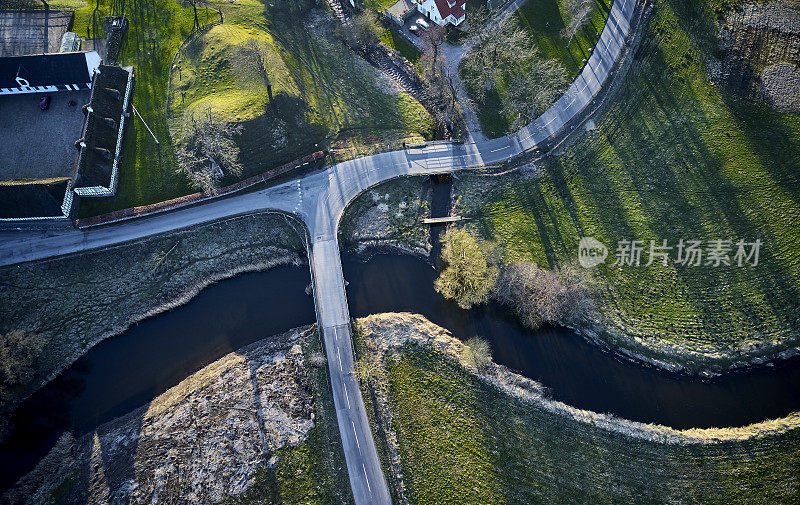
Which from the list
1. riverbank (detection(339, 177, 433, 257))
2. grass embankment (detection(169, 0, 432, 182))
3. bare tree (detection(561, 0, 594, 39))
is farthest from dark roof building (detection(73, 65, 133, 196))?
bare tree (detection(561, 0, 594, 39))

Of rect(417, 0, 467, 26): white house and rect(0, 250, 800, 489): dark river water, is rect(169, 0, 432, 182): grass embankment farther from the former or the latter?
rect(0, 250, 800, 489): dark river water

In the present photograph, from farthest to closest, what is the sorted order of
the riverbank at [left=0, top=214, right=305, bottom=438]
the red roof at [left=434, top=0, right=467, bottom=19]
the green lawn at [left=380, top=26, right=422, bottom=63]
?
the green lawn at [left=380, top=26, right=422, bottom=63] < the red roof at [left=434, top=0, right=467, bottom=19] < the riverbank at [left=0, top=214, right=305, bottom=438]

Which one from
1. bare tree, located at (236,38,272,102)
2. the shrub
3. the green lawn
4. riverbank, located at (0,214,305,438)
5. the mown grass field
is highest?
the green lawn

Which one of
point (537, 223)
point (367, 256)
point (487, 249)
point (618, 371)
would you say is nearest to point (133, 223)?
point (367, 256)

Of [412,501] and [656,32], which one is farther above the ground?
[656,32]

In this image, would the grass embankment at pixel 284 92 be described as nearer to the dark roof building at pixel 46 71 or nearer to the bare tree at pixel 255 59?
the bare tree at pixel 255 59

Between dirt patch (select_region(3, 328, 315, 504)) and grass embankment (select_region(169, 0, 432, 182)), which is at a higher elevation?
grass embankment (select_region(169, 0, 432, 182))

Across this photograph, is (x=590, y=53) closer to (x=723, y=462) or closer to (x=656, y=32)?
(x=656, y=32)
